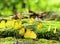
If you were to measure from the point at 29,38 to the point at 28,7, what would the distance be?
448cm

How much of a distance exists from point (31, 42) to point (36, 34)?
0.55 ft

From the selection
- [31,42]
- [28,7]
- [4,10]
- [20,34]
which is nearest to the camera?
[31,42]

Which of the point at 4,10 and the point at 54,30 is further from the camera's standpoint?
the point at 4,10

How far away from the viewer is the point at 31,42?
144 centimetres

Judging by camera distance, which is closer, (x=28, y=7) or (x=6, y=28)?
(x=6, y=28)

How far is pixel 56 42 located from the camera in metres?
1.48

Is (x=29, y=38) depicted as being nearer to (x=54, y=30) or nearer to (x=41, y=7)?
(x=54, y=30)

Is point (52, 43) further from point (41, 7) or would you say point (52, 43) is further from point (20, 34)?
point (41, 7)

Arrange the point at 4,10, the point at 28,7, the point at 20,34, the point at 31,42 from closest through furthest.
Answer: the point at 31,42
the point at 20,34
the point at 4,10
the point at 28,7

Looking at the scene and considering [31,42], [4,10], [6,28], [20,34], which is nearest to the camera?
[31,42]

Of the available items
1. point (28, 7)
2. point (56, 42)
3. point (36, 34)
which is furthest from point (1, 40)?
point (28, 7)

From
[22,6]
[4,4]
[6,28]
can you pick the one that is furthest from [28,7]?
[6,28]

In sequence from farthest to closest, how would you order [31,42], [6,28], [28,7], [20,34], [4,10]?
[28,7] → [4,10] → [6,28] → [20,34] → [31,42]

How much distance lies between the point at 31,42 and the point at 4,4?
14.1ft
